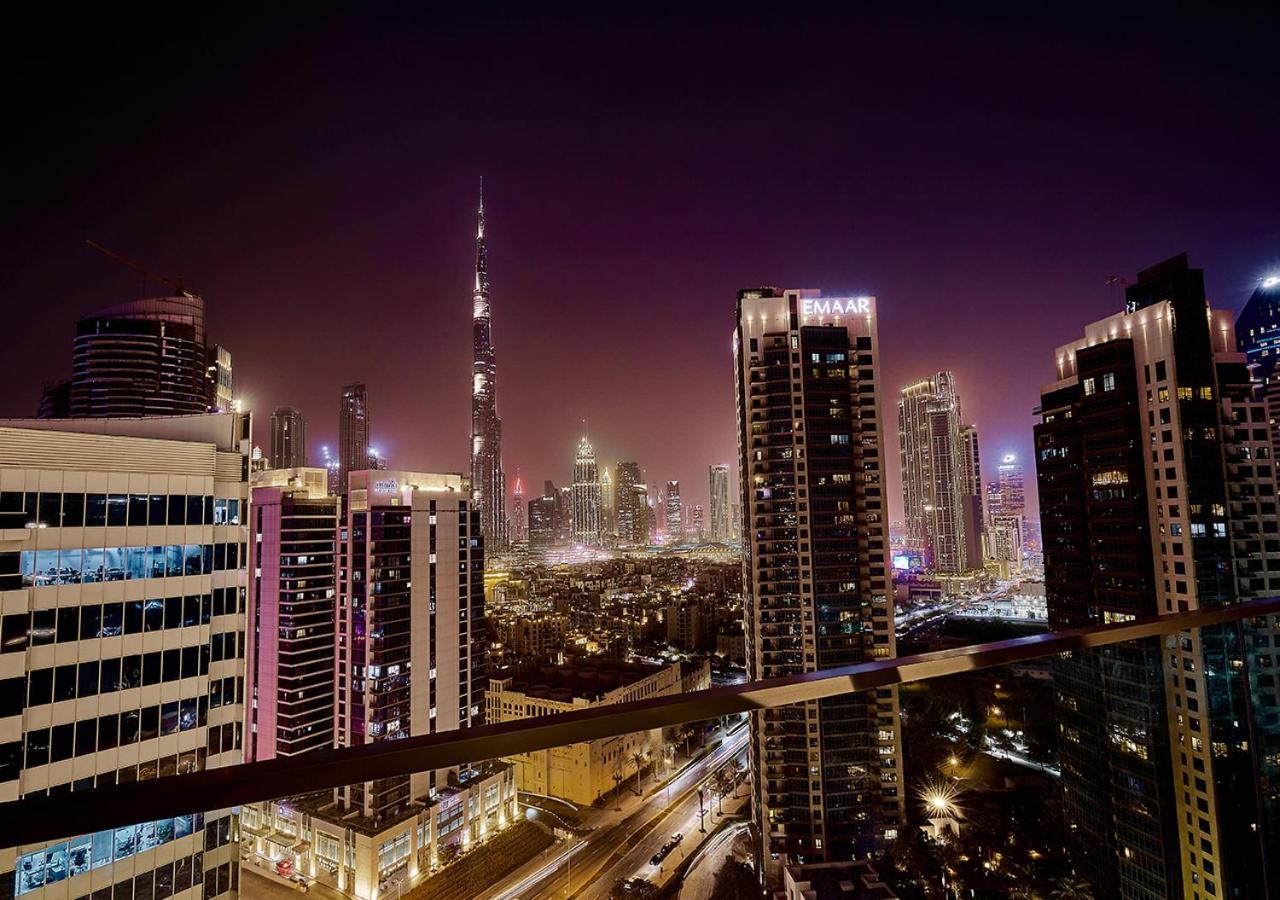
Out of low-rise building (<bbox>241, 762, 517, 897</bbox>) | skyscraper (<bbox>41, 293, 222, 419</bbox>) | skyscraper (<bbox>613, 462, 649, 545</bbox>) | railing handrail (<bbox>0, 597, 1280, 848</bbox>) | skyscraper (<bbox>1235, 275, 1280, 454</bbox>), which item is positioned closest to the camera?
railing handrail (<bbox>0, 597, 1280, 848</bbox>)

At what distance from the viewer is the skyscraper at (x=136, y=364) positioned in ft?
112

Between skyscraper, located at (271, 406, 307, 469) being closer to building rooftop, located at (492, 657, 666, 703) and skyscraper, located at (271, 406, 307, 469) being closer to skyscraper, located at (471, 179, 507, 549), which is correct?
skyscraper, located at (471, 179, 507, 549)

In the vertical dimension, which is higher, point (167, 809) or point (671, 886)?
point (167, 809)

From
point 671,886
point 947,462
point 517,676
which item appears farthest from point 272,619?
point 947,462

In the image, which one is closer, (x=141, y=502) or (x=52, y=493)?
(x=52, y=493)

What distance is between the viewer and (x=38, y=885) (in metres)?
1.13

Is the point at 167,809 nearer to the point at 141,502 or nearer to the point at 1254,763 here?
the point at 1254,763

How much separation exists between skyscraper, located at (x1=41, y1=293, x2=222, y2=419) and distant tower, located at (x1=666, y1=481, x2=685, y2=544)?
10481cm

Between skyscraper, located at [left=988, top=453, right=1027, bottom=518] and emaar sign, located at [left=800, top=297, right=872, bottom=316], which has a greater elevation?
emaar sign, located at [left=800, top=297, right=872, bottom=316]

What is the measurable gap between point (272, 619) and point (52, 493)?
13.6m

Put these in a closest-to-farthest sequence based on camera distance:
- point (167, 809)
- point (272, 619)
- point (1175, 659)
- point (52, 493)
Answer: point (167, 809) → point (1175, 659) → point (52, 493) → point (272, 619)

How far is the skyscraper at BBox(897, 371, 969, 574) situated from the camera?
2657 inches

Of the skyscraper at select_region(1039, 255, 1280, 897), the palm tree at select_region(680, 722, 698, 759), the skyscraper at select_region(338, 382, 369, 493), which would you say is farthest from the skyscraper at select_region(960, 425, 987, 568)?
the skyscraper at select_region(338, 382, 369, 493)

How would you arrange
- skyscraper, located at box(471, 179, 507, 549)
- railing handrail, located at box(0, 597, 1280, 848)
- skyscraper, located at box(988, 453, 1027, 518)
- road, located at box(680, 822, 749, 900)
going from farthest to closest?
skyscraper, located at box(471, 179, 507, 549) < skyscraper, located at box(988, 453, 1027, 518) < road, located at box(680, 822, 749, 900) < railing handrail, located at box(0, 597, 1280, 848)
